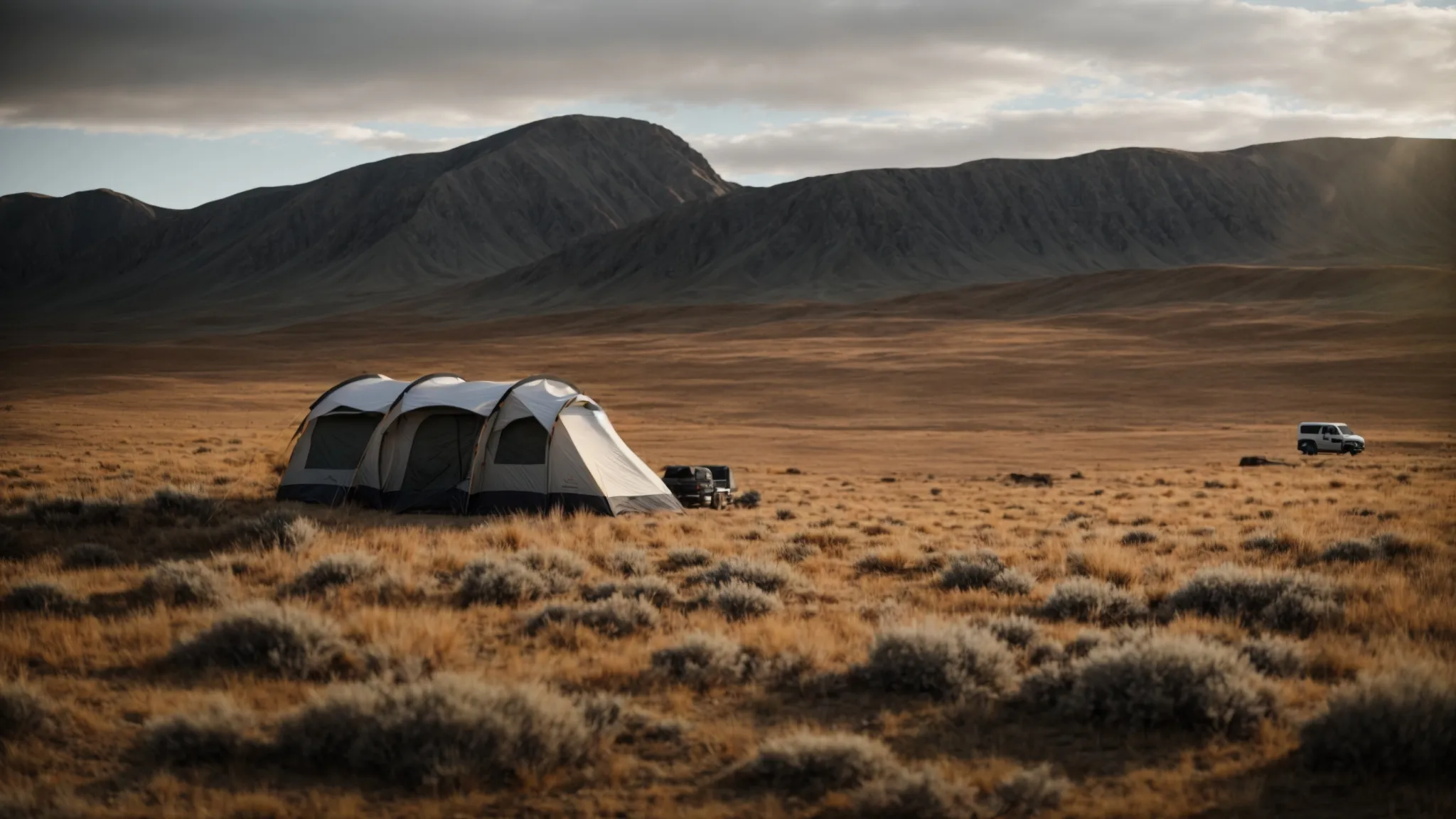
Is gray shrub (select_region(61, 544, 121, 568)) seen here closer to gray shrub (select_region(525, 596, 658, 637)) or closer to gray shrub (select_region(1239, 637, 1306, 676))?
gray shrub (select_region(525, 596, 658, 637))

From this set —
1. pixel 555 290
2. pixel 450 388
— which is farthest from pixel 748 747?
pixel 555 290

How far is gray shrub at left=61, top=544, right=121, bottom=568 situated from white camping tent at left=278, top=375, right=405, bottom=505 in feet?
22.4

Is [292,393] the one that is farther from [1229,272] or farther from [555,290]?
[555,290]

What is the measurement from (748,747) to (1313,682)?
4.04 m

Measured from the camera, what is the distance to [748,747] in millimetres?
6203

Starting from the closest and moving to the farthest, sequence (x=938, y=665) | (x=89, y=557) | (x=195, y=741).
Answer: (x=195, y=741) → (x=938, y=665) → (x=89, y=557)

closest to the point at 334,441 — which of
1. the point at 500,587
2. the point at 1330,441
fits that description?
the point at 500,587

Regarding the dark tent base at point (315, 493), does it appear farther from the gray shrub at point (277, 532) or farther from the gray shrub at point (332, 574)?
the gray shrub at point (332, 574)

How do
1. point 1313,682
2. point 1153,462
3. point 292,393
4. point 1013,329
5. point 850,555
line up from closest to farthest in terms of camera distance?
1. point 1313,682
2. point 850,555
3. point 1153,462
4. point 292,393
5. point 1013,329

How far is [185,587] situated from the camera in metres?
9.88

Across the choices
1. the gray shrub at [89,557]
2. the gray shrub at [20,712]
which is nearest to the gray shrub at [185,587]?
the gray shrub at [89,557]

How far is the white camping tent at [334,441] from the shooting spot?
19.2 meters

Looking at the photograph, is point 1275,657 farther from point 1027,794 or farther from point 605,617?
point 605,617

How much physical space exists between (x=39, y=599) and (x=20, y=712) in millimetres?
3783
